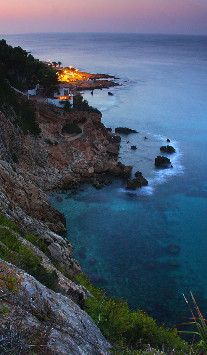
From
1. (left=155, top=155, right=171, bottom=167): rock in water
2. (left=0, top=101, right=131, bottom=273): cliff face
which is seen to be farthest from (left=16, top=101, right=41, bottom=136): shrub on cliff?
(left=155, top=155, right=171, bottom=167): rock in water

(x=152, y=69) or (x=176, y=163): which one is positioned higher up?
(x=152, y=69)

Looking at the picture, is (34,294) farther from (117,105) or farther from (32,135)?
(117,105)

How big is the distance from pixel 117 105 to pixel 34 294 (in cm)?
7910

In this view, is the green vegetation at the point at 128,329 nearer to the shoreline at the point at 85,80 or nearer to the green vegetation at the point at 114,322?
the green vegetation at the point at 114,322

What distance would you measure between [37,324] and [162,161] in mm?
43357

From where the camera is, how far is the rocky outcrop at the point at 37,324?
5.79 m

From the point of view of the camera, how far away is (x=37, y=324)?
21.7 ft

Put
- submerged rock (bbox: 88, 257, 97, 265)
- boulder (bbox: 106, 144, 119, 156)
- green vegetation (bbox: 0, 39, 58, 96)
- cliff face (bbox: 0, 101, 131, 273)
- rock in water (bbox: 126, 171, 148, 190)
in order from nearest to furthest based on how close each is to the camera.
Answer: cliff face (bbox: 0, 101, 131, 273) < submerged rock (bbox: 88, 257, 97, 265) < rock in water (bbox: 126, 171, 148, 190) < green vegetation (bbox: 0, 39, 58, 96) < boulder (bbox: 106, 144, 119, 156)

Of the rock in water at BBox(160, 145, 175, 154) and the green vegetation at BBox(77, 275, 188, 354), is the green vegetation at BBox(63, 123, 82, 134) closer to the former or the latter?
the rock in water at BBox(160, 145, 175, 154)

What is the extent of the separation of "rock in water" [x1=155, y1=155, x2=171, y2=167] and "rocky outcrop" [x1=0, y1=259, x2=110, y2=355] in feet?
132

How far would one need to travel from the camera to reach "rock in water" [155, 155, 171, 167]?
47.6 meters

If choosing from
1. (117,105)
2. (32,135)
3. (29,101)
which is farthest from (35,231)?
(117,105)

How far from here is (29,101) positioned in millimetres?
40031

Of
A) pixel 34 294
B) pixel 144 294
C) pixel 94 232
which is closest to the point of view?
pixel 34 294
